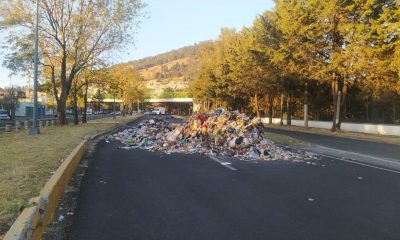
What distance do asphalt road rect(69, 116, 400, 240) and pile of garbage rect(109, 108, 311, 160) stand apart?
11.7 ft

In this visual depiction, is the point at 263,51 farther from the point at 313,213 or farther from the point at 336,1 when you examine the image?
the point at 313,213

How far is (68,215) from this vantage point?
24.9 ft

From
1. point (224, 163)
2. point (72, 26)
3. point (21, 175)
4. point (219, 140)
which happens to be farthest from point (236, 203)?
point (72, 26)

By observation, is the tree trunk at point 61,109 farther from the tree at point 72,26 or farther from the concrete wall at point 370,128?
the concrete wall at point 370,128

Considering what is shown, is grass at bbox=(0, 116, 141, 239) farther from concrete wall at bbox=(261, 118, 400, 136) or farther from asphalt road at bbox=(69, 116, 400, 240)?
concrete wall at bbox=(261, 118, 400, 136)

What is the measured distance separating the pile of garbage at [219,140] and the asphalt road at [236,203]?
355cm

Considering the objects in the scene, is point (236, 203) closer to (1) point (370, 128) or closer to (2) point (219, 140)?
(2) point (219, 140)

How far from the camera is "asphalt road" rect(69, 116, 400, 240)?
668 centimetres

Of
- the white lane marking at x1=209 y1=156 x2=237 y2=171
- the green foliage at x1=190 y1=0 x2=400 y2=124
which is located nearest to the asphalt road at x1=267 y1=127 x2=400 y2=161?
the white lane marking at x1=209 y1=156 x2=237 y2=171

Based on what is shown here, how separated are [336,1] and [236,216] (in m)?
33.1

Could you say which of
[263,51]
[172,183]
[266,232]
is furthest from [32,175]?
[263,51]

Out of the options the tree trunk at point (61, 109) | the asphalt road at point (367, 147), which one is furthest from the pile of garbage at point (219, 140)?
the tree trunk at point (61, 109)

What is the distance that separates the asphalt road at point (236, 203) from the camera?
6.68 meters

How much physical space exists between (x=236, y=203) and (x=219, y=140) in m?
11.4
